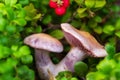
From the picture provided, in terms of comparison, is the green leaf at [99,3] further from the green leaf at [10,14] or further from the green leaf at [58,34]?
the green leaf at [10,14]

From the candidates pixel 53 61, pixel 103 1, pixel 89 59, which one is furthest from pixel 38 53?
pixel 103 1

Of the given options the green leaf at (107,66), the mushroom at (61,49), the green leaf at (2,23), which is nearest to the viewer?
the green leaf at (107,66)

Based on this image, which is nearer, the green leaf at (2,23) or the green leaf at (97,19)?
the green leaf at (2,23)

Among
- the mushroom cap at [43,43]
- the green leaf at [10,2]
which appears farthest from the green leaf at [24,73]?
the green leaf at [10,2]

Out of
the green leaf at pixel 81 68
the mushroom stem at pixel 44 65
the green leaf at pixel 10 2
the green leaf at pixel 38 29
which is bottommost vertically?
the mushroom stem at pixel 44 65

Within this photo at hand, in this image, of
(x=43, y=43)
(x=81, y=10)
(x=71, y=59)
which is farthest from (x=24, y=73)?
(x=81, y=10)

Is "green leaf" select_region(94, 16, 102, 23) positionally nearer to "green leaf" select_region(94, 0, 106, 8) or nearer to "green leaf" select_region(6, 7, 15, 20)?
"green leaf" select_region(94, 0, 106, 8)

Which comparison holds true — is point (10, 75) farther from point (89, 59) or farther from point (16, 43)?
point (89, 59)
